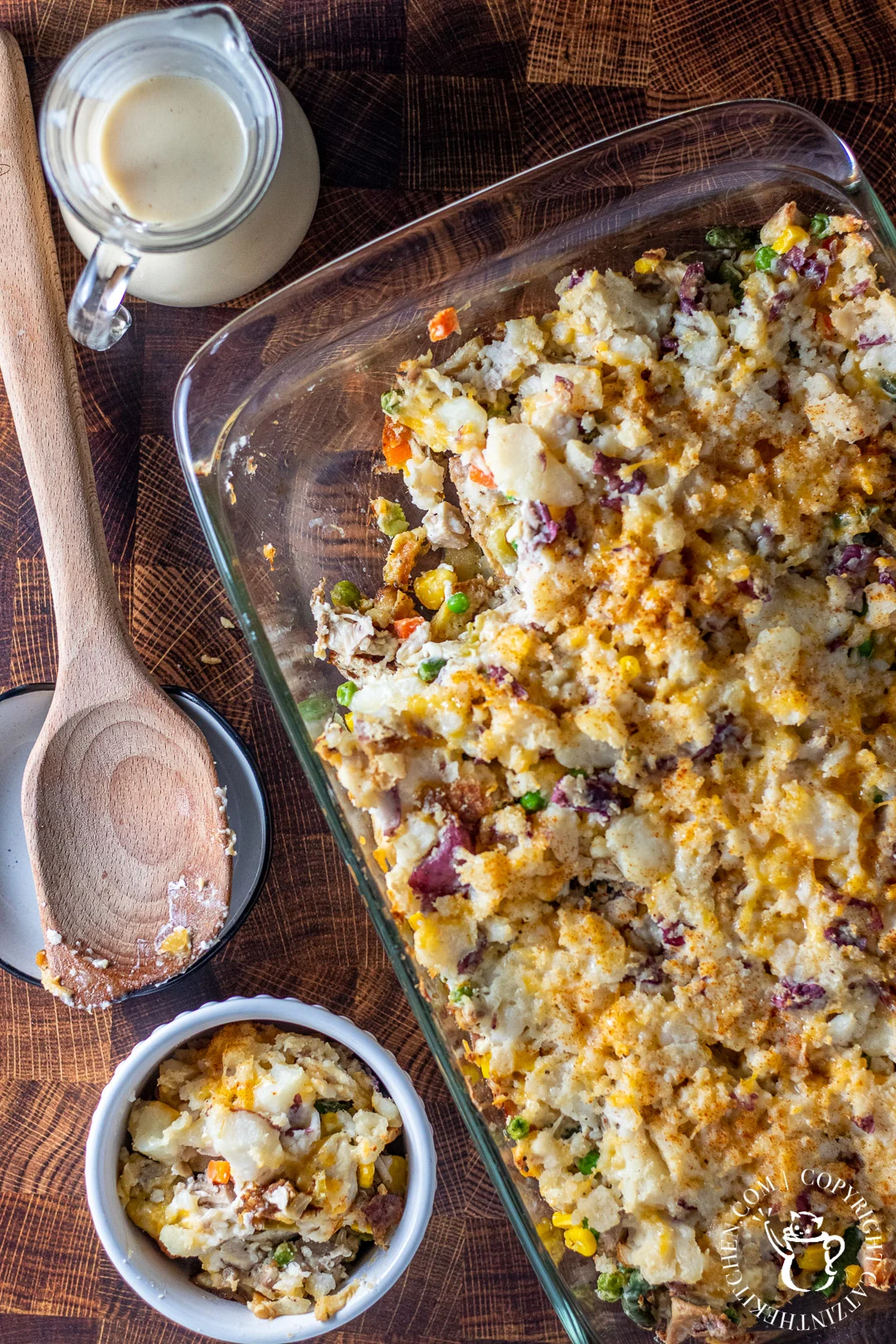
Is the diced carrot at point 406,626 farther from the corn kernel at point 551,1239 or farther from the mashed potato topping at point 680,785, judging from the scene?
the corn kernel at point 551,1239

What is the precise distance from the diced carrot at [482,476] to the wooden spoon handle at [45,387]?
2.74ft

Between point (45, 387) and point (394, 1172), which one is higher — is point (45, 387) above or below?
above

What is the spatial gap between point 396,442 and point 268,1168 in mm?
1449

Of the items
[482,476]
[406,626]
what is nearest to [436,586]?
[406,626]

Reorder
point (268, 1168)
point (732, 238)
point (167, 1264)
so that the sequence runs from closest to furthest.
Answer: point (732, 238)
point (268, 1168)
point (167, 1264)

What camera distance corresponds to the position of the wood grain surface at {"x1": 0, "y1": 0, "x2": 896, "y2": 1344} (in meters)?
2.19

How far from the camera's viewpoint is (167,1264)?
216 cm

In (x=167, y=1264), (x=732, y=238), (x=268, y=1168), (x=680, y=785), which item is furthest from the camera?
(x=167, y=1264)

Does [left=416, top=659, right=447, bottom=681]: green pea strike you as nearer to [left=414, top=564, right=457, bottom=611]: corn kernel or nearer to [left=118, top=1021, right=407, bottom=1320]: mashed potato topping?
[left=414, top=564, right=457, bottom=611]: corn kernel

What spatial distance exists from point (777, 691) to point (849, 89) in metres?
1.40

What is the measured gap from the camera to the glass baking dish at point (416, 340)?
186 centimetres

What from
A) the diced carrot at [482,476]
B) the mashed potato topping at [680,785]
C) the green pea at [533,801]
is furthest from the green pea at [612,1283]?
the diced carrot at [482,476]

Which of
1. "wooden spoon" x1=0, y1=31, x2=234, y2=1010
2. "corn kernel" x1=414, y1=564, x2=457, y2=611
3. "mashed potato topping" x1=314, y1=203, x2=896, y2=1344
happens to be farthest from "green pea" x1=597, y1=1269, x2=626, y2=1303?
"corn kernel" x1=414, y1=564, x2=457, y2=611

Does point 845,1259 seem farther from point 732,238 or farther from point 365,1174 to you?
point 732,238
